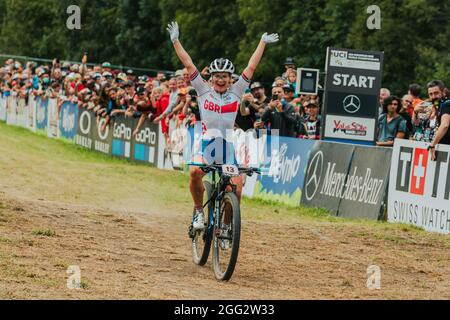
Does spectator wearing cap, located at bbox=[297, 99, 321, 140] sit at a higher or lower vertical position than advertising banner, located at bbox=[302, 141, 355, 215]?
higher

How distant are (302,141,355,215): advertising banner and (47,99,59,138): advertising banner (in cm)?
2001

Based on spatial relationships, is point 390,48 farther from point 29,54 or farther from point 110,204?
point 29,54

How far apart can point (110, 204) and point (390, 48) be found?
30.3 m

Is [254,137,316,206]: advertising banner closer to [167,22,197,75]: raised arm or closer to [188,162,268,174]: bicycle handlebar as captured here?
[167,22,197,75]: raised arm

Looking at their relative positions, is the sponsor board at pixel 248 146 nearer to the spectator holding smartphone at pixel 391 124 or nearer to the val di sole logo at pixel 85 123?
the spectator holding smartphone at pixel 391 124

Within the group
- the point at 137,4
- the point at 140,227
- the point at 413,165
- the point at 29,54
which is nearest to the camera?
the point at 140,227

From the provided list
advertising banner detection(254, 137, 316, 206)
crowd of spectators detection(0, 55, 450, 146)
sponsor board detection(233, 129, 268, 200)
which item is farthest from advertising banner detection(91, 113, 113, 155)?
sponsor board detection(233, 129, 268, 200)

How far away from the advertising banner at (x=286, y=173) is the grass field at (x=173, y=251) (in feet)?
1.33

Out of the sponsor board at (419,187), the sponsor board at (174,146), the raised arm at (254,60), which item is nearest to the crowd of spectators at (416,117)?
the sponsor board at (419,187)

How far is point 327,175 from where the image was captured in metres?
19.4

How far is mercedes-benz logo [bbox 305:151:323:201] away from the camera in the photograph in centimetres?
1962

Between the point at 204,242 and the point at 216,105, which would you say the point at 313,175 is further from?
the point at 216,105

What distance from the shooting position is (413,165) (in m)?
16.9
